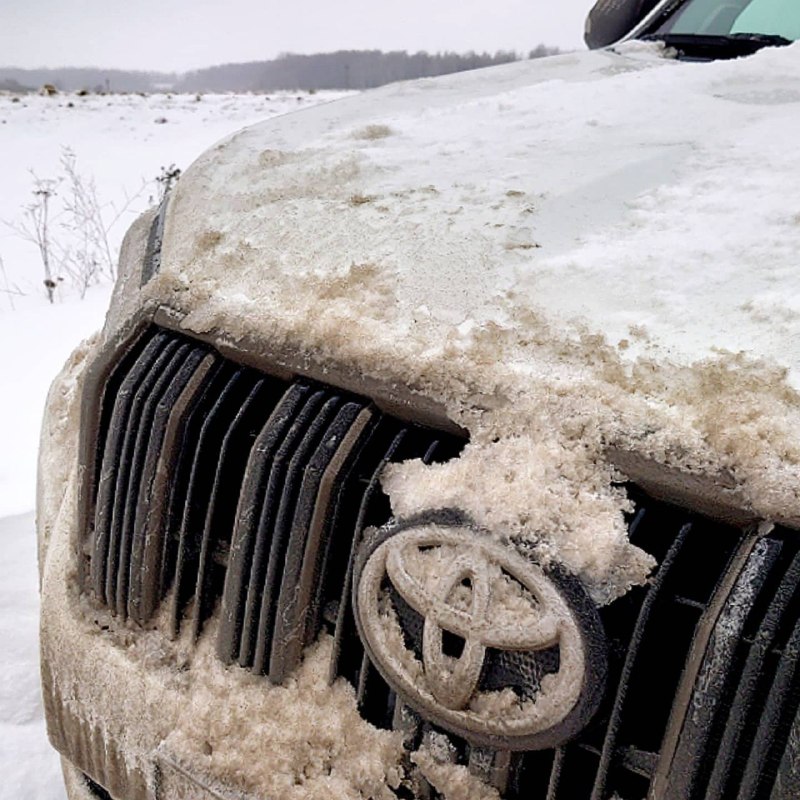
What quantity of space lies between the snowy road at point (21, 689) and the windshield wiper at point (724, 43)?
105 inches

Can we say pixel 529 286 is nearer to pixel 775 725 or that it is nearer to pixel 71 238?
pixel 775 725

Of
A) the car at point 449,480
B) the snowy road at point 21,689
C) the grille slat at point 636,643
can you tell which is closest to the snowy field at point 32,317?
the snowy road at point 21,689

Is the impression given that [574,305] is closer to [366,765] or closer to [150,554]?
[366,765]

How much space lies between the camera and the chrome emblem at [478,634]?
3.04 ft

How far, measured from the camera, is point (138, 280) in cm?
166

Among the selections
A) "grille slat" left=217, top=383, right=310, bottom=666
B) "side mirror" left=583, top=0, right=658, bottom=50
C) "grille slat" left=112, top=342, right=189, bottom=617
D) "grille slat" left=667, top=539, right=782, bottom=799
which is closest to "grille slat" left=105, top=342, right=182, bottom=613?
"grille slat" left=112, top=342, right=189, bottom=617

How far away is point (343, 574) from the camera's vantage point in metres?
1.20

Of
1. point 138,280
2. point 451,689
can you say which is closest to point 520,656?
point 451,689

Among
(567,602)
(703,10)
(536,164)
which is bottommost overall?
(567,602)

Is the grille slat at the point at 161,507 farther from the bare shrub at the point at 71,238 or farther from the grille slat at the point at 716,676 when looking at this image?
the bare shrub at the point at 71,238

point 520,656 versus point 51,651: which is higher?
point 520,656

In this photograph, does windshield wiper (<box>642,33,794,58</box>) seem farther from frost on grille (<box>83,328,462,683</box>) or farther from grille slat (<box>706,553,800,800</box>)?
grille slat (<box>706,553,800,800</box>)

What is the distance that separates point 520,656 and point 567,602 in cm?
11

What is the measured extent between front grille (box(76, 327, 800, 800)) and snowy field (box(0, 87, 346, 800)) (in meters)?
0.83
